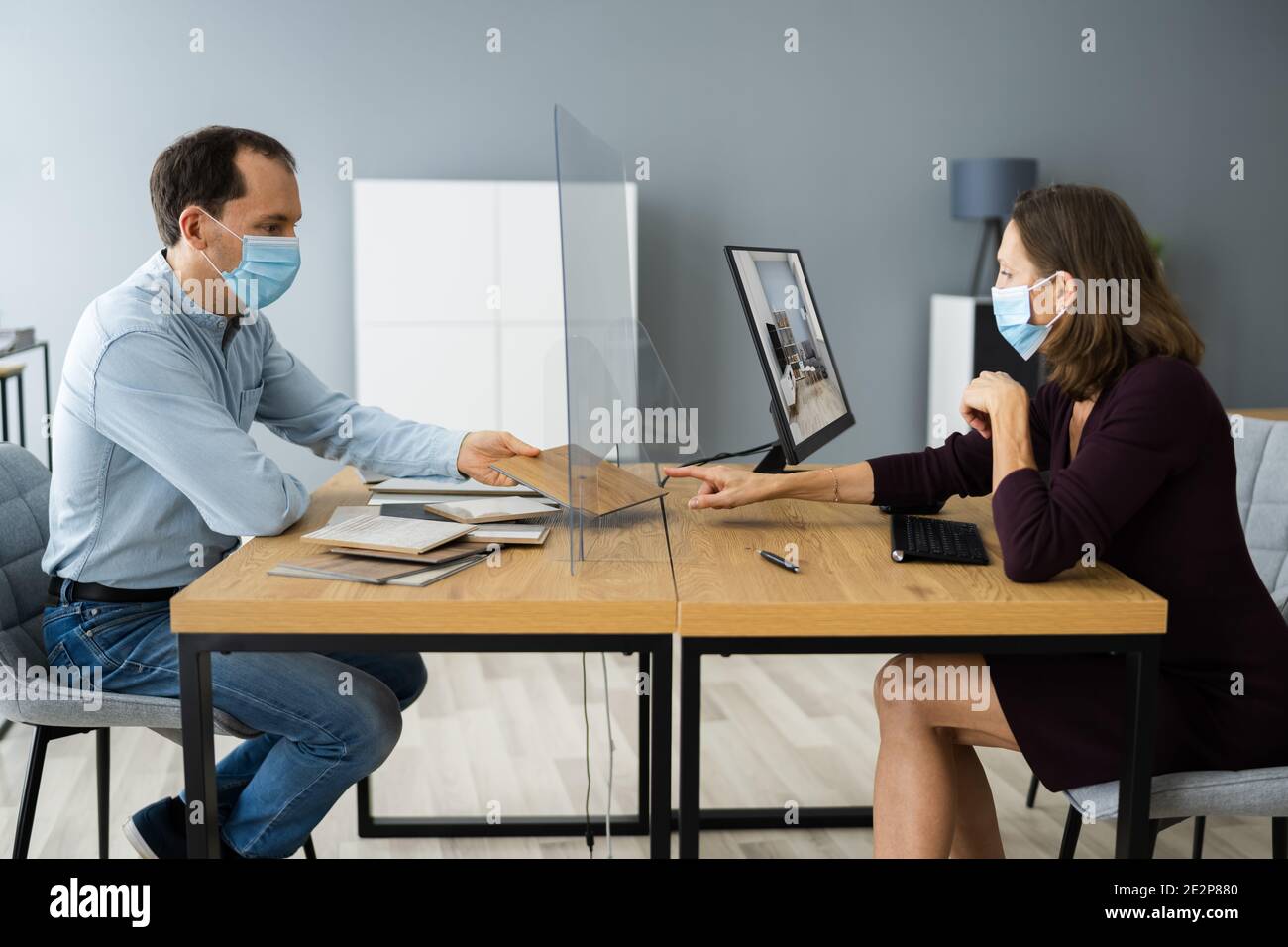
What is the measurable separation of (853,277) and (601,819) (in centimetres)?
280

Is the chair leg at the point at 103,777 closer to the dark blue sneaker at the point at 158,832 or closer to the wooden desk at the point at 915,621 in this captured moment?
the dark blue sneaker at the point at 158,832

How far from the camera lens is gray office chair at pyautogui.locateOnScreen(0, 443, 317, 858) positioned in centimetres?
181

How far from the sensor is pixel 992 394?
5.95 ft

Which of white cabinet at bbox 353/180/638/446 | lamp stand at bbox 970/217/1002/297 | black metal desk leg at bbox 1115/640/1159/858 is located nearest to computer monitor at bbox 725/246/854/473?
black metal desk leg at bbox 1115/640/1159/858

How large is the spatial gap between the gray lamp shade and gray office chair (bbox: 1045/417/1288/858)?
218 cm

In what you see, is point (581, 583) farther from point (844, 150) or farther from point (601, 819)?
point (844, 150)

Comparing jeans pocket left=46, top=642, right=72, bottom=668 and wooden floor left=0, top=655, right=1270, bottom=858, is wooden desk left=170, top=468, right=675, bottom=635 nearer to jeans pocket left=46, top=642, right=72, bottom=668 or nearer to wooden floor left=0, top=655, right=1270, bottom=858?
jeans pocket left=46, top=642, right=72, bottom=668

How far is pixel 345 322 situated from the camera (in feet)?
14.8

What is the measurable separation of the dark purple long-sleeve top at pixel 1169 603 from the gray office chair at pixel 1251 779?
0.10 feet

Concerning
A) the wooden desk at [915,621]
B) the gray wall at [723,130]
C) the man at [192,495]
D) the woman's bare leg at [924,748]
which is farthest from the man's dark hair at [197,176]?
the gray wall at [723,130]

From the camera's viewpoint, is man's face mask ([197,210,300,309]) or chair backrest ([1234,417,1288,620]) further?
chair backrest ([1234,417,1288,620])

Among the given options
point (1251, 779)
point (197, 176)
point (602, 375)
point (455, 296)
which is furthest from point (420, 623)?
point (455, 296)

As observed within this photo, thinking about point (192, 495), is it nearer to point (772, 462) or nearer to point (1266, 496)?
point (772, 462)
